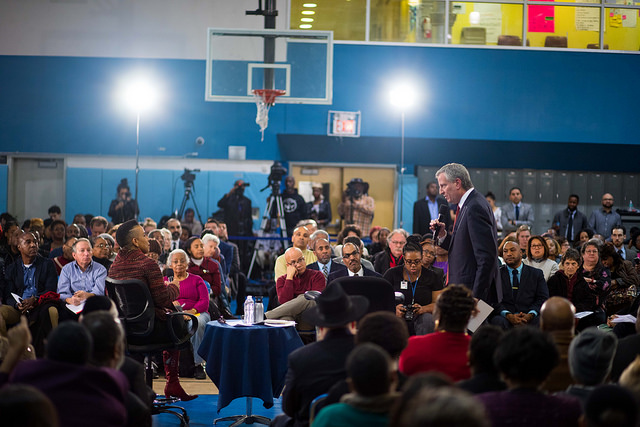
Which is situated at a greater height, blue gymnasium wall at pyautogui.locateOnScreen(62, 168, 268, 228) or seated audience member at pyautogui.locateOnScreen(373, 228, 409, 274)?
blue gymnasium wall at pyautogui.locateOnScreen(62, 168, 268, 228)

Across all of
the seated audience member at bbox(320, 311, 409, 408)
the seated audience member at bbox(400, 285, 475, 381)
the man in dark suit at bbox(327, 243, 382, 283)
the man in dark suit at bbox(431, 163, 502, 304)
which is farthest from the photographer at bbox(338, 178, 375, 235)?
the seated audience member at bbox(320, 311, 409, 408)

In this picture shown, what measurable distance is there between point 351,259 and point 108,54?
8815 mm

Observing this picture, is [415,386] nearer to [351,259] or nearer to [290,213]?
[351,259]

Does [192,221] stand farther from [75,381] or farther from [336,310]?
[75,381]

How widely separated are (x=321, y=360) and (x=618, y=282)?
14.2 ft

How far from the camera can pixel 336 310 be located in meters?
Answer: 3.43

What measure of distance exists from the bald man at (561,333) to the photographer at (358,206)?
949cm

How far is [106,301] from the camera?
11.4 ft

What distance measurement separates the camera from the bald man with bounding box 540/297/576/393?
325 centimetres

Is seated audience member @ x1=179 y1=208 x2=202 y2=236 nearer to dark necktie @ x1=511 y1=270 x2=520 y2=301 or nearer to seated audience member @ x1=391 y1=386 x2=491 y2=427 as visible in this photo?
dark necktie @ x1=511 y1=270 x2=520 y2=301

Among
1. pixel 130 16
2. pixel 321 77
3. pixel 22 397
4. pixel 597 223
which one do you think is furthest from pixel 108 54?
pixel 22 397

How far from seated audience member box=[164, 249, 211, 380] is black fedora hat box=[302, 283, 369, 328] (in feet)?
Result: 10.4

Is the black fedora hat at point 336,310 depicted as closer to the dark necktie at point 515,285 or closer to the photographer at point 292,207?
the dark necktie at point 515,285

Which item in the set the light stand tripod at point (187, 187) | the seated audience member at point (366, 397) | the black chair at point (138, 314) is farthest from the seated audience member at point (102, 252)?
the light stand tripod at point (187, 187)
